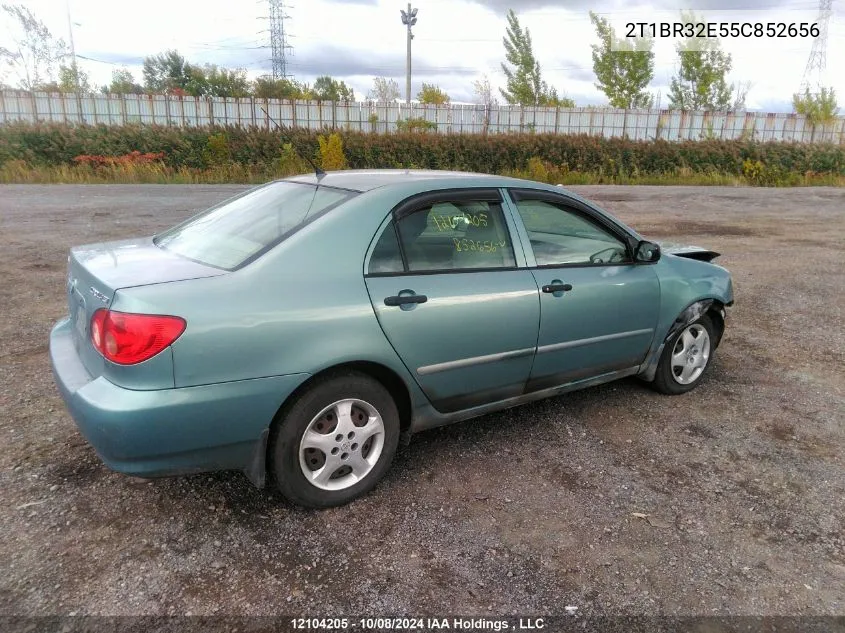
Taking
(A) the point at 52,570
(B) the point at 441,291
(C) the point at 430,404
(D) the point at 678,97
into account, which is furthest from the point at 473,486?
(D) the point at 678,97

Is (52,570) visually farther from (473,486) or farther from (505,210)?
(505,210)

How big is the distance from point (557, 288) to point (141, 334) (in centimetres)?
219

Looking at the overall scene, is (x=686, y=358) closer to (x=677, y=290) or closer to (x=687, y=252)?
(x=677, y=290)

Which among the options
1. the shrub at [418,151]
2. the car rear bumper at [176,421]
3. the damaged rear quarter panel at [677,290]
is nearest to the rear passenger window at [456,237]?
the car rear bumper at [176,421]

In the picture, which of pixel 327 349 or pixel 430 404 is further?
pixel 430 404

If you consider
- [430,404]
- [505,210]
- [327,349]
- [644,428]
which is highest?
[505,210]

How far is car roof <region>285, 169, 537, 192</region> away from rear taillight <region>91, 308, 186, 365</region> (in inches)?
48.8

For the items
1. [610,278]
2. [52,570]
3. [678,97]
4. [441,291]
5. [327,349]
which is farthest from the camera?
[678,97]

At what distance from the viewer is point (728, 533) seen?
290 centimetres

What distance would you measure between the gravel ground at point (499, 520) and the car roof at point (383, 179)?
153 centimetres

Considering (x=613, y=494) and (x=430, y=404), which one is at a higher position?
(x=430, y=404)

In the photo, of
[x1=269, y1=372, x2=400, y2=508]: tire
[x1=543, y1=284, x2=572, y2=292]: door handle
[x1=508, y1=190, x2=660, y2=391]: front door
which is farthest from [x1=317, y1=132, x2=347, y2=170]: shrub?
[x1=269, y1=372, x2=400, y2=508]: tire

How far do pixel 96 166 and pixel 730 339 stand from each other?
2150 cm

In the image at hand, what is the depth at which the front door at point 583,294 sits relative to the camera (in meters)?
3.57
